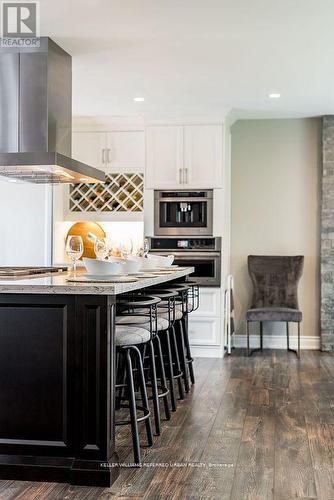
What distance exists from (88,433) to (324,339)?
4620 millimetres

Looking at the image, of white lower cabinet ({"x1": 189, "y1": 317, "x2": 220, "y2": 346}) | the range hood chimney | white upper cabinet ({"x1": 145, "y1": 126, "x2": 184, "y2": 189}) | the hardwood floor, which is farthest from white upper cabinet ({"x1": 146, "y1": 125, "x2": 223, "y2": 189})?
the range hood chimney

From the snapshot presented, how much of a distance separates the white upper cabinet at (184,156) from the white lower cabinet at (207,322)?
1180mm

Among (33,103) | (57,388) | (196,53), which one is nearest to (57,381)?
(57,388)

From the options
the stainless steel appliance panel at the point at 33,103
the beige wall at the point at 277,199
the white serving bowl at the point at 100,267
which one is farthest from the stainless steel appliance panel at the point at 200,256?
the white serving bowl at the point at 100,267

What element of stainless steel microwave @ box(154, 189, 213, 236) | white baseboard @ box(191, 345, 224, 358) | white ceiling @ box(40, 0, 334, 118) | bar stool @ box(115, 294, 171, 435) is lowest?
white baseboard @ box(191, 345, 224, 358)

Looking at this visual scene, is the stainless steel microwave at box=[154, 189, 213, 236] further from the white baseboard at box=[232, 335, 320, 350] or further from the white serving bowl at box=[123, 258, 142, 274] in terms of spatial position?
the white serving bowl at box=[123, 258, 142, 274]

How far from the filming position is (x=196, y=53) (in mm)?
4883

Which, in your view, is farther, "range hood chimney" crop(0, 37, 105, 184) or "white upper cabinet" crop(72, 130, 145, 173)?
"white upper cabinet" crop(72, 130, 145, 173)

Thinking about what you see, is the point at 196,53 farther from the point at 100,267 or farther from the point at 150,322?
the point at 150,322

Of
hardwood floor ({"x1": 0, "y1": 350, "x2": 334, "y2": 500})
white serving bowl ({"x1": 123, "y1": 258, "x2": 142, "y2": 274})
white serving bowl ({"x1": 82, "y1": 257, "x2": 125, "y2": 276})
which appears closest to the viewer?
hardwood floor ({"x1": 0, "y1": 350, "x2": 334, "y2": 500})

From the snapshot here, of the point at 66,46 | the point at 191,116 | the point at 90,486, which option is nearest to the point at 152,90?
the point at 191,116

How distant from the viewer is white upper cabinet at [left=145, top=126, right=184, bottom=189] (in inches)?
276

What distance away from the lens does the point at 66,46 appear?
4723 mm

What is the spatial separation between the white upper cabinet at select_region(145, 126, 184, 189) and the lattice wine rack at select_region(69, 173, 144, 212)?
0.75ft
